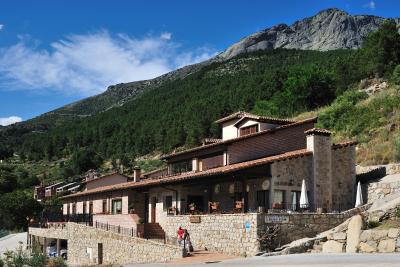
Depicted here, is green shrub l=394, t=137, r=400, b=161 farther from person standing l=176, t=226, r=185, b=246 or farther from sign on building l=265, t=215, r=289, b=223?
person standing l=176, t=226, r=185, b=246

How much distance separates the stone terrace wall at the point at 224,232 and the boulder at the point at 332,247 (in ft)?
10.4

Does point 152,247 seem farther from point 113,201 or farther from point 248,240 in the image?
point 113,201

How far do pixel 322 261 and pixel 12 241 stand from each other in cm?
4791

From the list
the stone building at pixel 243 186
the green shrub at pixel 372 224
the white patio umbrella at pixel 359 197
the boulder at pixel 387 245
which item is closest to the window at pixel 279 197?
the stone building at pixel 243 186

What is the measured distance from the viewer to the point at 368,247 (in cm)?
2194

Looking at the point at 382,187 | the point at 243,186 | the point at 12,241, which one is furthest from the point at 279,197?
the point at 12,241

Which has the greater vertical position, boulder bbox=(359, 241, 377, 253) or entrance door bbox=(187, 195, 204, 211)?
entrance door bbox=(187, 195, 204, 211)

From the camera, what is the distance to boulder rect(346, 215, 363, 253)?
A: 2259 cm

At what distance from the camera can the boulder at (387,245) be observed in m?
21.1

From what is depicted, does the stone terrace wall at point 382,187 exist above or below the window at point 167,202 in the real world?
above

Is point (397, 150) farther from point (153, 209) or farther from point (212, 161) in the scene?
point (153, 209)

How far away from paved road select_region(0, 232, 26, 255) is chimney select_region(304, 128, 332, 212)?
35.2 m

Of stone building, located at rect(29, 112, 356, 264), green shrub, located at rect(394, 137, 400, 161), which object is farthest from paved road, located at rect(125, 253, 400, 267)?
green shrub, located at rect(394, 137, 400, 161)

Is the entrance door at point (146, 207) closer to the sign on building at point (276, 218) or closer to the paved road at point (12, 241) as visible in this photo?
the sign on building at point (276, 218)
